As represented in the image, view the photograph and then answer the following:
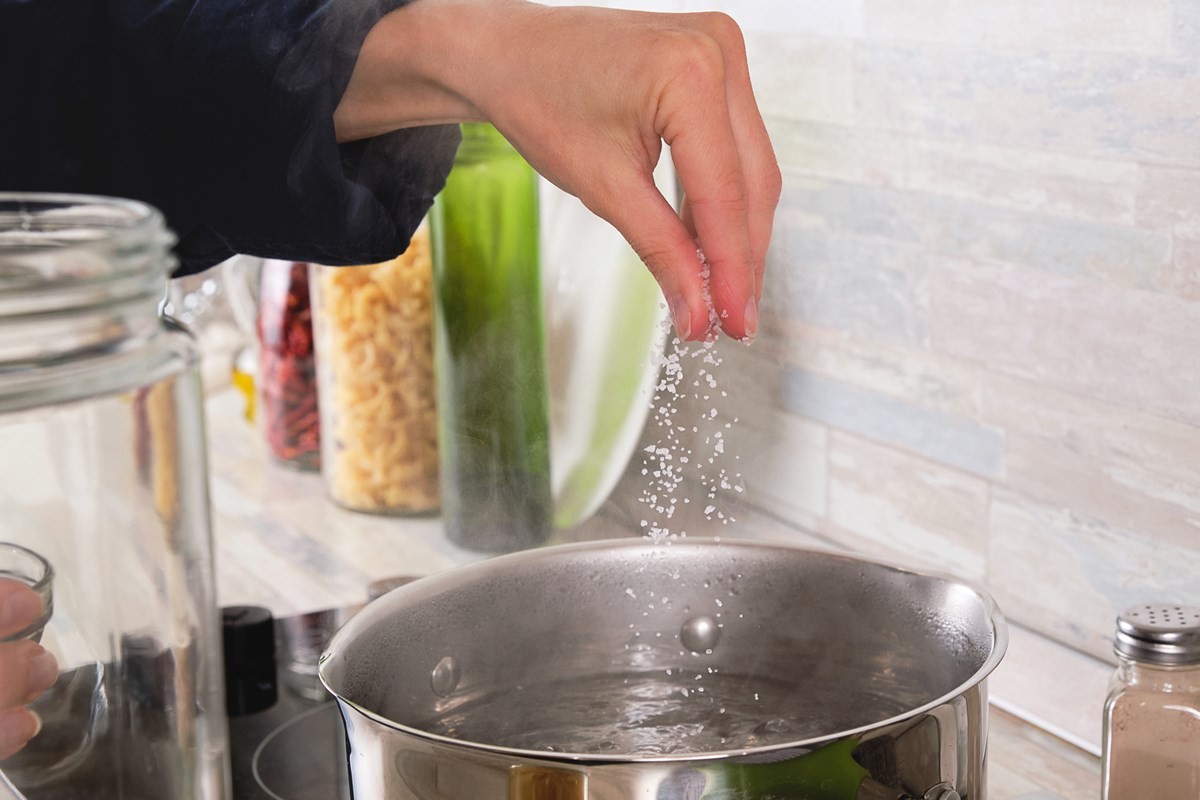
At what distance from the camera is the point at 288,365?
1244 millimetres

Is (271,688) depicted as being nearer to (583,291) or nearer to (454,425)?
(454,425)

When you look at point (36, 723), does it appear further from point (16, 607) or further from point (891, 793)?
point (891, 793)

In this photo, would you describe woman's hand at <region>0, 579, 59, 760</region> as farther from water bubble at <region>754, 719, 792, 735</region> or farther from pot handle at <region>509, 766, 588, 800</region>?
water bubble at <region>754, 719, 792, 735</region>

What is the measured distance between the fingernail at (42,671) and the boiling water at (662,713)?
10.3 inches

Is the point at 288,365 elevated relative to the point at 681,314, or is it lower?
lower

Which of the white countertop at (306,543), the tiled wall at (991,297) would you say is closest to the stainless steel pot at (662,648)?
the tiled wall at (991,297)

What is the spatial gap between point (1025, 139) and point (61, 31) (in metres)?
0.52

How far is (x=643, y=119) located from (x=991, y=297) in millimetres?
422

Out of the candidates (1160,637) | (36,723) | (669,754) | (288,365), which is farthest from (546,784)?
(288,365)

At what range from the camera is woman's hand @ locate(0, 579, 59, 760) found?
10.5 inches

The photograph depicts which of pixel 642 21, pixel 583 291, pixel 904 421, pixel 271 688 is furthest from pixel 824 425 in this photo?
pixel 642 21

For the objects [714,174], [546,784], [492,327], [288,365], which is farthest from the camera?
[288,365]

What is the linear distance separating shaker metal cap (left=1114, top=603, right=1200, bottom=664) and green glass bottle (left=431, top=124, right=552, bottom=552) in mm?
557

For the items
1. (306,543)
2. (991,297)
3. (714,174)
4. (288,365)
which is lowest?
(306,543)
